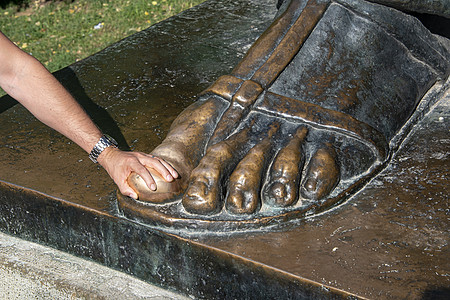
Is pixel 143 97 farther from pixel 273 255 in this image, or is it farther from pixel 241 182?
pixel 273 255

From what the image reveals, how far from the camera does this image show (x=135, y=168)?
1816 millimetres

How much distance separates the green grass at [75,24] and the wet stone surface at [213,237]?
8.73 ft

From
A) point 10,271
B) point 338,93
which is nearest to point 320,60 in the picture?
point 338,93

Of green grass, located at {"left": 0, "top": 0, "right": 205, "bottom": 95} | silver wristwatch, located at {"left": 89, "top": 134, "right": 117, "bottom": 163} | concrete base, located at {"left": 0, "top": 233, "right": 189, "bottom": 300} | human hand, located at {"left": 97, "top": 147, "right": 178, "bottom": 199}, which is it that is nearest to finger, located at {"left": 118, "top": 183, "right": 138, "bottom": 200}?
human hand, located at {"left": 97, "top": 147, "right": 178, "bottom": 199}

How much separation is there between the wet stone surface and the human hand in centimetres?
11

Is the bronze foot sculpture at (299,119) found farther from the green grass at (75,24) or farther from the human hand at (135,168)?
the green grass at (75,24)

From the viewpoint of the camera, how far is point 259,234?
178 centimetres

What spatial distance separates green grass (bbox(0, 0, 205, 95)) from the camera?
17.5ft

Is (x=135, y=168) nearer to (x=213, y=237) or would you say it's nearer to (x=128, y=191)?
(x=128, y=191)

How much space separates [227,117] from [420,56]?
84 centimetres

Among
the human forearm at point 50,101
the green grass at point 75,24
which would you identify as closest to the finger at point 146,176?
the human forearm at point 50,101

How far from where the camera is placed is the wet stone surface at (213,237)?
1641mm

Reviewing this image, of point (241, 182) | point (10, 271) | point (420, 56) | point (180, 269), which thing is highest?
point (420, 56)

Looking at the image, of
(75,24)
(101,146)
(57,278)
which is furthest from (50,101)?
(75,24)
